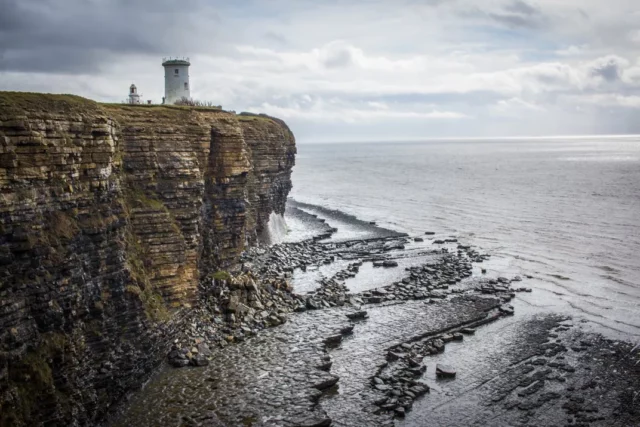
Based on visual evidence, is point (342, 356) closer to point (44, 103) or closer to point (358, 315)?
point (358, 315)

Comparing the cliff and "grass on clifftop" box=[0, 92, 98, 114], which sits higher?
"grass on clifftop" box=[0, 92, 98, 114]

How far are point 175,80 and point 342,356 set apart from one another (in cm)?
4457

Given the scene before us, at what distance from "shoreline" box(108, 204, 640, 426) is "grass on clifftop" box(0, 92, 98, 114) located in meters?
15.6

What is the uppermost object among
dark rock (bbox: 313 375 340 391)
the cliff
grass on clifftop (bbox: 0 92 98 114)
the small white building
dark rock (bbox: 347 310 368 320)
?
the small white building

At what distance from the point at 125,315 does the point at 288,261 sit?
32327 millimetres

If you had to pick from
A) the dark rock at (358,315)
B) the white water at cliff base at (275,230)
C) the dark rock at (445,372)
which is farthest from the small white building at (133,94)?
the dark rock at (445,372)

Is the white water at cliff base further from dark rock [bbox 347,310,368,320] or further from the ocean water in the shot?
dark rock [bbox 347,310,368,320]

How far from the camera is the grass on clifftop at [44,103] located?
2450 centimetres

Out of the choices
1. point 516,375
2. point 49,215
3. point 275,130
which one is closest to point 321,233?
point 275,130

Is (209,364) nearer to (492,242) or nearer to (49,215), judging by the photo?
(49,215)

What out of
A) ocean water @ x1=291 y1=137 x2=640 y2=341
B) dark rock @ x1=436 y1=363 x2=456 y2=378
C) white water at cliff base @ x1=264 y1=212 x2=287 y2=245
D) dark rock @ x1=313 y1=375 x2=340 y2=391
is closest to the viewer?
dark rock @ x1=313 y1=375 x2=340 y2=391

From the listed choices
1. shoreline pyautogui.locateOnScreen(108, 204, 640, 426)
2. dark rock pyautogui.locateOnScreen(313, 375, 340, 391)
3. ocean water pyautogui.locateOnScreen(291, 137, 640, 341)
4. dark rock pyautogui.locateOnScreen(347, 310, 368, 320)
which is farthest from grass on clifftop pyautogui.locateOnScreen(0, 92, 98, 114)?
ocean water pyautogui.locateOnScreen(291, 137, 640, 341)

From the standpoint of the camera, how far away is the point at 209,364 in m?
34.4

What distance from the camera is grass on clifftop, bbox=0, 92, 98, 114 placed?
2450 centimetres
